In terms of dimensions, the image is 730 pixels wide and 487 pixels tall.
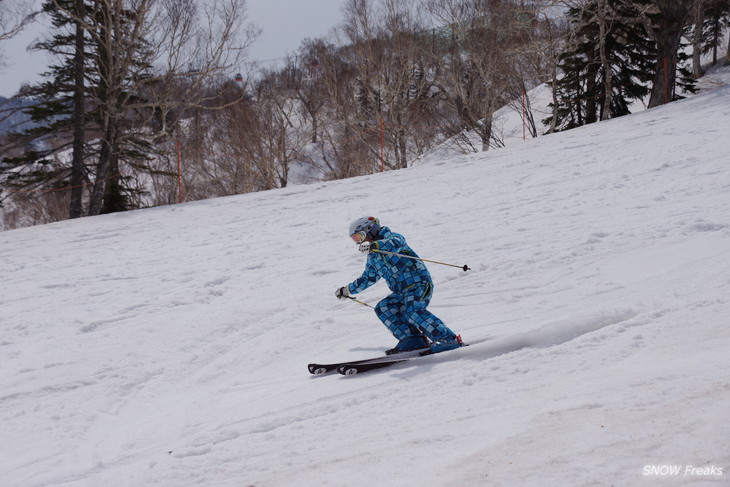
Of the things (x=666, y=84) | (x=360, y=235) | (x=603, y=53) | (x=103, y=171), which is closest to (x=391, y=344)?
(x=360, y=235)

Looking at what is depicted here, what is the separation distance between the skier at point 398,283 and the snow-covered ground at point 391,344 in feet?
1.42

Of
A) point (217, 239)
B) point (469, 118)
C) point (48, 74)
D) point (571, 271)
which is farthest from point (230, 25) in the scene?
point (571, 271)

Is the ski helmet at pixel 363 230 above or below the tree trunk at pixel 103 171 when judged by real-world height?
below

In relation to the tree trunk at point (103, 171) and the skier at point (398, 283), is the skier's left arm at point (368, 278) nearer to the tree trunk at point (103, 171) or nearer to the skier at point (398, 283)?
the skier at point (398, 283)

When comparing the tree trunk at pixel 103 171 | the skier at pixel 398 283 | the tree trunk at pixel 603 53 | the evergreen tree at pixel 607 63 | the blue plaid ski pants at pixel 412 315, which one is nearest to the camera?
the blue plaid ski pants at pixel 412 315

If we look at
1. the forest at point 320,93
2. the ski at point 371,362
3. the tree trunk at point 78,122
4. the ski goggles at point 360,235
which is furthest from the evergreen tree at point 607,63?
the ski at point 371,362

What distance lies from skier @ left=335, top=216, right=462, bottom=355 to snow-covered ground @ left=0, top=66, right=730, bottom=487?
433 mm

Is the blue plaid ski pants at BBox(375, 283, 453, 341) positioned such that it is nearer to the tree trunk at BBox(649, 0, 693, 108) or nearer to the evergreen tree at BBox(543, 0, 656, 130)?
the evergreen tree at BBox(543, 0, 656, 130)

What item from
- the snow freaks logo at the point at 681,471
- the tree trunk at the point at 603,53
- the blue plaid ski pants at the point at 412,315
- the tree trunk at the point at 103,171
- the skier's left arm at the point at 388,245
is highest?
the tree trunk at the point at 603,53

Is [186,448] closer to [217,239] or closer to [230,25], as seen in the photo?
[217,239]

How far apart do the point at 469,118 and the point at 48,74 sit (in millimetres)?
17788

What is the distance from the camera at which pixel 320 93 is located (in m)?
33.1

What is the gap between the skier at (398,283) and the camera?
17.8ft

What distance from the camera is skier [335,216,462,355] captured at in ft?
17.8
